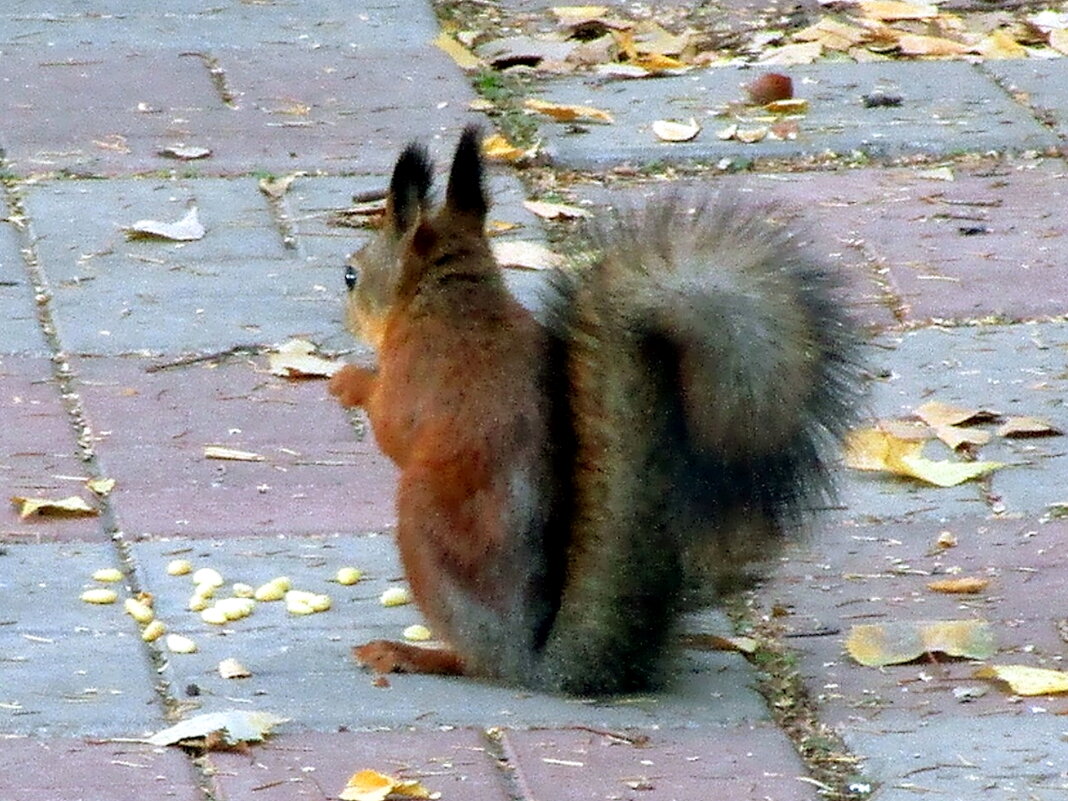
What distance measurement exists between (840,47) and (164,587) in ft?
9.34

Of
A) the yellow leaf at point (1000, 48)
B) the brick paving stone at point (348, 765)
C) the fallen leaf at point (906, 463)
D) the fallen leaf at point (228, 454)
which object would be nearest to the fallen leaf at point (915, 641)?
the fallen leaf at point (906, 463)

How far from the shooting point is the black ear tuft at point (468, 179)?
3.11 m

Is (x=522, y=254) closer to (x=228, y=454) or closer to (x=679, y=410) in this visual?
(x=228, y=454)

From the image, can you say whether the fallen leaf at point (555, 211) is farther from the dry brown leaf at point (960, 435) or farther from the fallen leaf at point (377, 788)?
the fallen leaf at point (377, 788)

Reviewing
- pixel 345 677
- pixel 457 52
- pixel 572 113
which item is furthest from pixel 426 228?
pixel 457 52

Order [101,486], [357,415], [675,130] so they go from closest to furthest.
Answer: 1. [101,486]
2. [357,415]
3. [675,130]

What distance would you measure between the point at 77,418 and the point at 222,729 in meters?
1.06

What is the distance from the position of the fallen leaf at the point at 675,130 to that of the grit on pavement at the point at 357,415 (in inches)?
1.5

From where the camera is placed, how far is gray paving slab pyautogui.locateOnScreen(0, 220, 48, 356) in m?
3.87

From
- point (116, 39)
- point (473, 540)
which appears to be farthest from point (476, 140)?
point (116, 39)

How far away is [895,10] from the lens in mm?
5633

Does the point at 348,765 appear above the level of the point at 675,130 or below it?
above

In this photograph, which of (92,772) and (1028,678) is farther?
(1028,678)

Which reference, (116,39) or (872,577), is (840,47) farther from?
(872,577)
